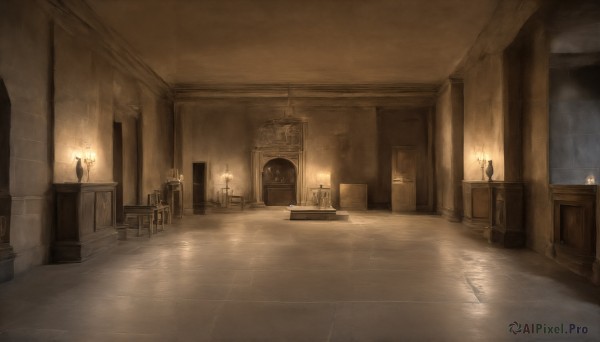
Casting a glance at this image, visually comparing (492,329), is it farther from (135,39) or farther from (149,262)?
(135,39)

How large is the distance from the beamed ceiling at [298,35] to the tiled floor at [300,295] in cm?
464

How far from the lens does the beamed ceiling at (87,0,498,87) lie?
827cm

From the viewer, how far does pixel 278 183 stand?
18797 millimetres

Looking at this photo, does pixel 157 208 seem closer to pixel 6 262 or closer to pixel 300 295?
pixel 6 262

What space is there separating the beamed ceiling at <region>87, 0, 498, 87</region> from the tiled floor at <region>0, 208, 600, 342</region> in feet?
15.2

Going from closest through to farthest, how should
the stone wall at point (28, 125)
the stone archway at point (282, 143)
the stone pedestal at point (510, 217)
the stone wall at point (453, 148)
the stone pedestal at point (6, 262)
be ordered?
the stone pedestal at point (6, 262), the stone wall at point (28, 125), the stone pedestal at point (510, 217), the stone wall at point (453, 148), the stone archway at point (282, 143)

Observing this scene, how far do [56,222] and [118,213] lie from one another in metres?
4.00

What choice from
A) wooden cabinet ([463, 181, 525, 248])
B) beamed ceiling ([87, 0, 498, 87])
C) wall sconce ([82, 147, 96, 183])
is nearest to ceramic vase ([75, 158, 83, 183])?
wall sconce ([82, 147, 96, 183])

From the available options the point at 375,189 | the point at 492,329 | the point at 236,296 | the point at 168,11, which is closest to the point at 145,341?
the point at 236,296

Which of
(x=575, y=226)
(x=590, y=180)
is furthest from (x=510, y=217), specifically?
(x=575, y=226)

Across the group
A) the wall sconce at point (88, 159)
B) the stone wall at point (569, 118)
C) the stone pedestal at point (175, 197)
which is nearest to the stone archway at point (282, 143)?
the stone pedestal at point (175, 197)

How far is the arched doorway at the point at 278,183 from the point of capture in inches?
739

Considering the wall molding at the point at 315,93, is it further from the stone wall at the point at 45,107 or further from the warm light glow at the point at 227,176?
the stone wall at the point at 45,107

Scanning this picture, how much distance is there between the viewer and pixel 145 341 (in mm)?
3625
